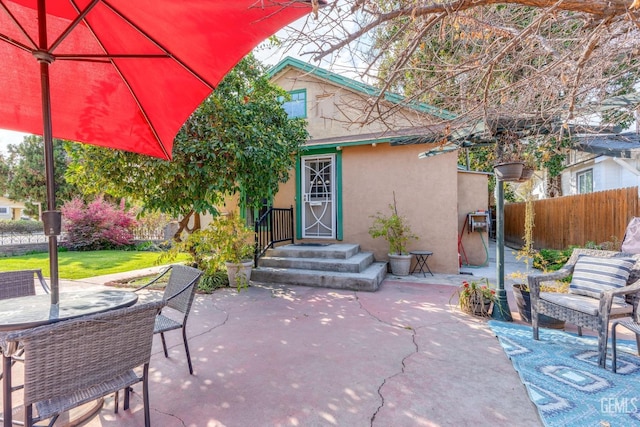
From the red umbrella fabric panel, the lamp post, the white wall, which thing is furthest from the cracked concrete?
the white wall

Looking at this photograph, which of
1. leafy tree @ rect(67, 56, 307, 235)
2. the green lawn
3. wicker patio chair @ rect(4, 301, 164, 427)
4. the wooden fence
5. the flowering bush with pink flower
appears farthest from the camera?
the flowering bush with pink flower

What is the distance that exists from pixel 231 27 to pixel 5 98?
85.0 inches

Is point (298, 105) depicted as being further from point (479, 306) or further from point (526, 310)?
point (526, 310)

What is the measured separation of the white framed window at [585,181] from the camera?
11930 mm

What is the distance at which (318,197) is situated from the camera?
25.9 ft

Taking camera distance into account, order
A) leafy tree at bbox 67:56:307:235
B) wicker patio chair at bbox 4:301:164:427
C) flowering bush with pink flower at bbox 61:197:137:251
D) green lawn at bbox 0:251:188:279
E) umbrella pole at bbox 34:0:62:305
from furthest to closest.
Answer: flowering bush with pink flower at bbox 61:197:137:251, green lawn at bbox 0:251:188:279, leafy tree at bbox 67:56:307:235, umbrella pole at bbox 34:0:62:305, wicker patio chair at bbox 4:301:164:427

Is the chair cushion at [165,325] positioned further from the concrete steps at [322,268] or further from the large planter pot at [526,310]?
the large planter pot at [526,310]

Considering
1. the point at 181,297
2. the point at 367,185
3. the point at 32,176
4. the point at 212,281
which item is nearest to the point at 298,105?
the point at 367,185

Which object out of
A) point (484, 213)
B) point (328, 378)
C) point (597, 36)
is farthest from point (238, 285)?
point (484, 213)

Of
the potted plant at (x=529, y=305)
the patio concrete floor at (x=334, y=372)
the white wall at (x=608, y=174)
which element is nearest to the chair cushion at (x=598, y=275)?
the potted plant at (x=529, y=305)

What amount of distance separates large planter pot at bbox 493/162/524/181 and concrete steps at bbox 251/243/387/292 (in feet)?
8.87

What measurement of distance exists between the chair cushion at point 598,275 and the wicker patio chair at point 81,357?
401cm

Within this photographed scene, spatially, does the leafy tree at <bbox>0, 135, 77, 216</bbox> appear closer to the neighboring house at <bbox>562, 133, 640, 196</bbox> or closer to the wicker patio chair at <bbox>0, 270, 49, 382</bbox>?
the wicker patio chair at <bbox>0, 270, 49, 382</bbox>

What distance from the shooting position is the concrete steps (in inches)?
218
